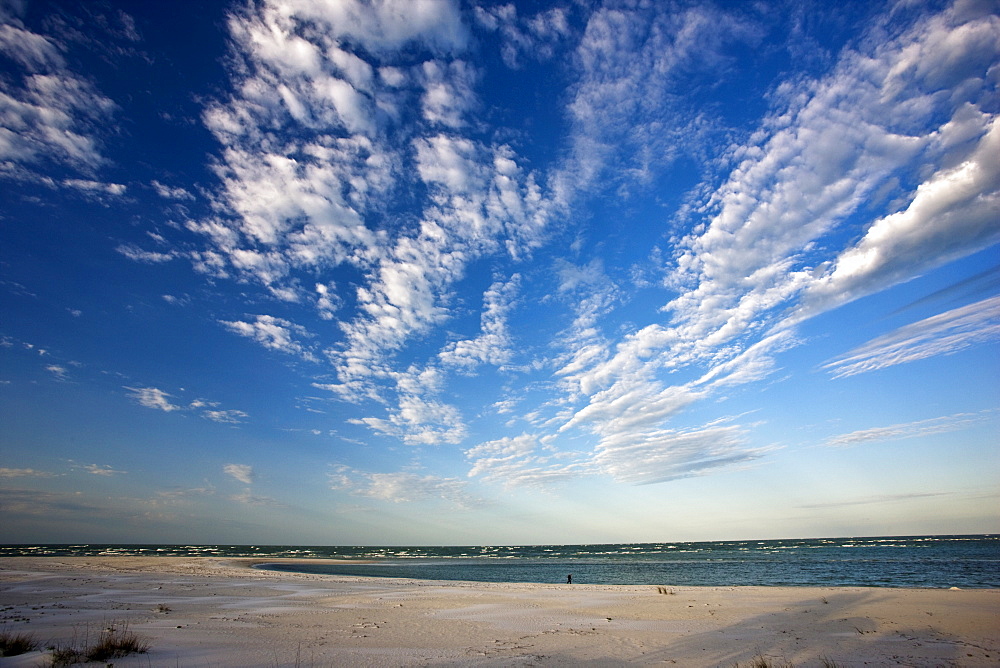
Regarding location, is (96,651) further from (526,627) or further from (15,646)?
(526,627)

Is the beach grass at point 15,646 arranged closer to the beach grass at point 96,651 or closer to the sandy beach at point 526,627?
the sandy beach at point 526,627

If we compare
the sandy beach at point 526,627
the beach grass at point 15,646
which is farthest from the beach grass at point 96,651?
the beach grass at point 15,646

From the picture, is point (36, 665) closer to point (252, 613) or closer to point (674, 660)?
point (252, 613)

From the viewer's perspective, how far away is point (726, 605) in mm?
20891

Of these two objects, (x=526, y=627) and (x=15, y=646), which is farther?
(x=526, y=627)

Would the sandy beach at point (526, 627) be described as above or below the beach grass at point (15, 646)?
below

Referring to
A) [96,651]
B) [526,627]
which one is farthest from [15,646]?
[526,627]

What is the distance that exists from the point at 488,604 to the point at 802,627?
13546 millimetres

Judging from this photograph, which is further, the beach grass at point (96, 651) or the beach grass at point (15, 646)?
the beach grass at point (15, 646)

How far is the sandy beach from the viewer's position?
1124 centimetres

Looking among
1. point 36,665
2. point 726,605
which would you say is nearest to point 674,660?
point 726,605

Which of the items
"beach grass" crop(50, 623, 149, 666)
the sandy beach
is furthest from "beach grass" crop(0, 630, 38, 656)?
"beach grass" crop(50, 623, 149, 666)

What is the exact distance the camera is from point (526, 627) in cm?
1559

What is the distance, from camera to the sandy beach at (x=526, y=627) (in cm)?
1124
